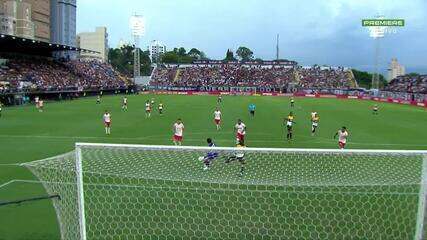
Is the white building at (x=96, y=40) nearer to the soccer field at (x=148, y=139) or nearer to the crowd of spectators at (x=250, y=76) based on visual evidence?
the crowd of spectators at (x=250, y=76)

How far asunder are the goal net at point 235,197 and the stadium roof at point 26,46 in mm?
49324

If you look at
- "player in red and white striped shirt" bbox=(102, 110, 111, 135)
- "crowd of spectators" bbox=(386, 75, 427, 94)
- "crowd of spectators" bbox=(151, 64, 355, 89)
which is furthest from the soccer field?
"crowd of spectators" bbox=(151, 64, 355, 89)

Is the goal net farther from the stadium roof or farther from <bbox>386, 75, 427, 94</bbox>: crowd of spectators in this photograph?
<bbox>386, 75, 427, 94</bbox>: crowd of spectators

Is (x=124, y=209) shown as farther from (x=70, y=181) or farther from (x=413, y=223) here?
(x=413, y=223)

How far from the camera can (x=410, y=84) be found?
90500mm

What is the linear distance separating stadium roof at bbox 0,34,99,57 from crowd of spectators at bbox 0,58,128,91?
1459 mm

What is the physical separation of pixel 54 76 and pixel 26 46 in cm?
619

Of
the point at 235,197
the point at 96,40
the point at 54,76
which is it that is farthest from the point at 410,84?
the point at 96,40

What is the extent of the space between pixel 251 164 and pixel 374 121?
2871 centimetres

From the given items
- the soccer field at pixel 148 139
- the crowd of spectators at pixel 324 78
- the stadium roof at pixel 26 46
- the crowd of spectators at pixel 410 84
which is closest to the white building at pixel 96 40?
the crowd of spectators at pixel 324 78

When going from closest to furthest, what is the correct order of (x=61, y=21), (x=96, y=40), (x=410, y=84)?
(x=410, y=84), (x=61, y=21), (x=96, y=40)

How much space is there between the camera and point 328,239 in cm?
1002

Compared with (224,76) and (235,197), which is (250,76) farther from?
(235,197)

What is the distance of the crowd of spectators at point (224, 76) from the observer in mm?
116188
